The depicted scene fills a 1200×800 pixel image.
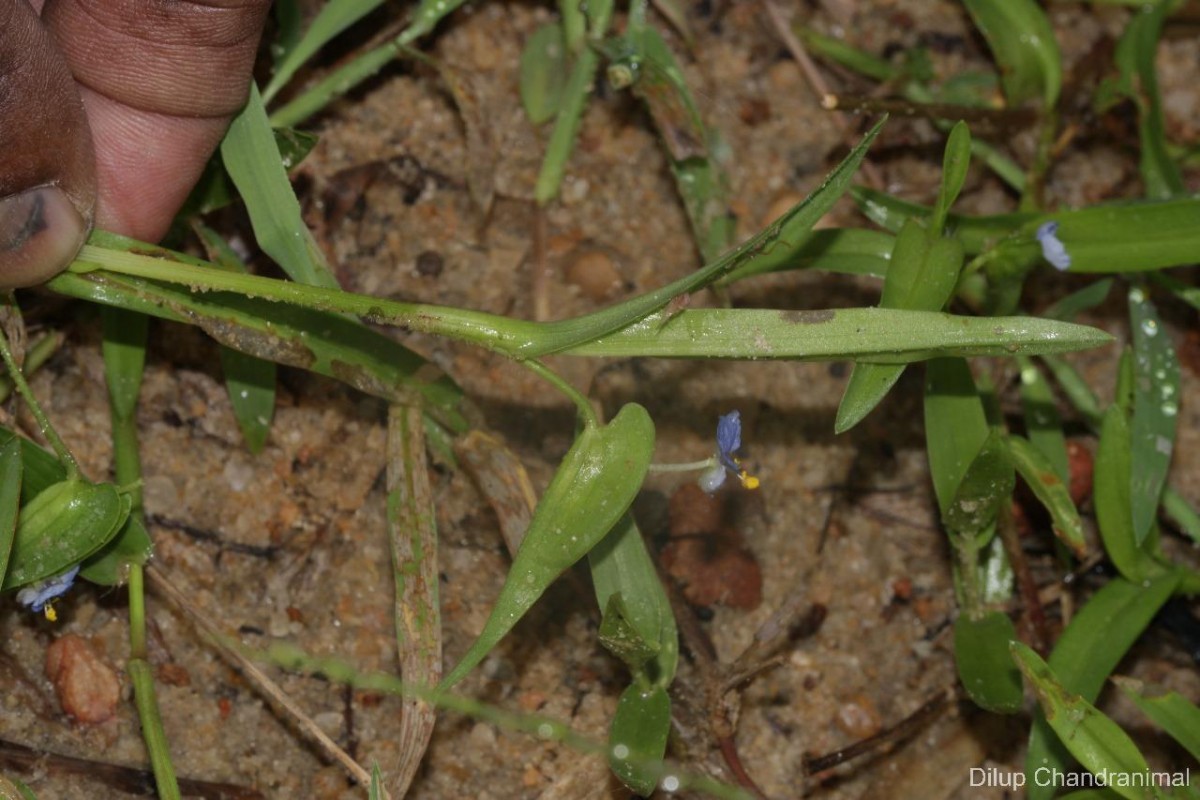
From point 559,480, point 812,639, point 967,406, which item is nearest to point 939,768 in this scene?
point 812,639

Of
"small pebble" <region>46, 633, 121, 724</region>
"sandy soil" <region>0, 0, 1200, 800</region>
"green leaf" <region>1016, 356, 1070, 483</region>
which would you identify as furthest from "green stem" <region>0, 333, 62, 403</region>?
"green leaf" <region>1016, 356, 1070, 483</region>

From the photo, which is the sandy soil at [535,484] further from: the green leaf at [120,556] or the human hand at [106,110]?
the human hand at [106,110]

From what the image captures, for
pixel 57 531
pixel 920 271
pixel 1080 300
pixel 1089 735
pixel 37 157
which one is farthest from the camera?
pixel 1080 300

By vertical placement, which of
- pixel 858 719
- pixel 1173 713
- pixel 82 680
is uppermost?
pixel 82 680

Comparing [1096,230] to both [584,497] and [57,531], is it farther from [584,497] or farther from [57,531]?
[57,531]

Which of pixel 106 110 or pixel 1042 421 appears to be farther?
pixel 1042 421

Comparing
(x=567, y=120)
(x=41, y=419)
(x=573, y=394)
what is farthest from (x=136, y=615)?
(x=567, y=120)
